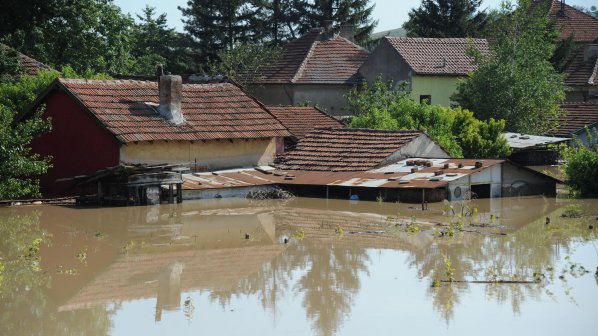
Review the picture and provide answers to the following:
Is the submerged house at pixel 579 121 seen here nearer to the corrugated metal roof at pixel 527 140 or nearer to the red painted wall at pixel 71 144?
the corrugated metal roof at pixel 527 140

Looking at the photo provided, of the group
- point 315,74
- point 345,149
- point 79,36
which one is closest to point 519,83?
point 315,74

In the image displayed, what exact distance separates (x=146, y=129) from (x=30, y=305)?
551 inches

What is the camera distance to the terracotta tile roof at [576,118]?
40375mm

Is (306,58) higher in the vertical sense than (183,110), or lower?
higher

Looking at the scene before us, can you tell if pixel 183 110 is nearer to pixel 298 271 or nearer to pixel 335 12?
pixel 298 271

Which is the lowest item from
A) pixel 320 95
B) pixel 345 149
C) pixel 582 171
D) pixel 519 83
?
pixel 582 171

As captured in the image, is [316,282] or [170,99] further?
[170,99]

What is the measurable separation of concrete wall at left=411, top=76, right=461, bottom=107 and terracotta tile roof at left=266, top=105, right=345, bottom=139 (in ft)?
26.9

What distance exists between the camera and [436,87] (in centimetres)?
4569

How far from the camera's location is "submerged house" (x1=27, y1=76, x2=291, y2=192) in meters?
28.0

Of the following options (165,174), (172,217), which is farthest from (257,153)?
(172,217)

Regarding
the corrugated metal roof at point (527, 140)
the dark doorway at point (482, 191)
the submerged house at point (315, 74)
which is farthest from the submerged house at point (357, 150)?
the submerged house at point (315, 74)

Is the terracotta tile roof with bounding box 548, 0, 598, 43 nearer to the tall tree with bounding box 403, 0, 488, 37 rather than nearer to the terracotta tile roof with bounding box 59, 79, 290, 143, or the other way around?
the tall tree with bounding box 403, 0, 488, 37

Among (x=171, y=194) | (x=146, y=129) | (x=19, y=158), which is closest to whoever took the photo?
(x=19, y=158)
